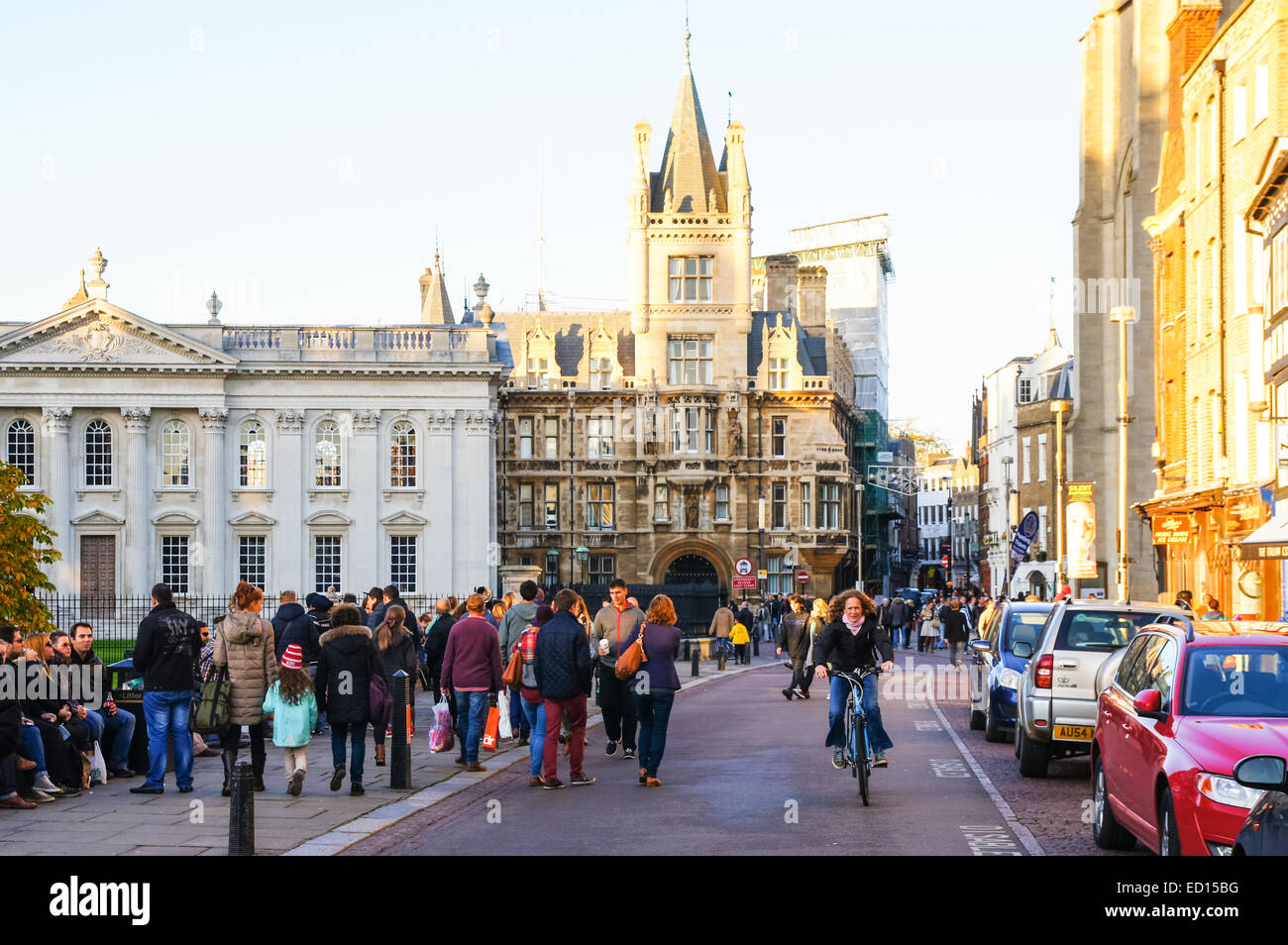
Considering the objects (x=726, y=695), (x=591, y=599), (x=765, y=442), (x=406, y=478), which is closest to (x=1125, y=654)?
(x=726, y=695)

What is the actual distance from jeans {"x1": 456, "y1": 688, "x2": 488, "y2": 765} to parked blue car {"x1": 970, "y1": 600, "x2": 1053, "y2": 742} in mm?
6181

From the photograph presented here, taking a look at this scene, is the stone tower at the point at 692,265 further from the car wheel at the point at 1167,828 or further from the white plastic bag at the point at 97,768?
the car wheel at the point at 1167,828

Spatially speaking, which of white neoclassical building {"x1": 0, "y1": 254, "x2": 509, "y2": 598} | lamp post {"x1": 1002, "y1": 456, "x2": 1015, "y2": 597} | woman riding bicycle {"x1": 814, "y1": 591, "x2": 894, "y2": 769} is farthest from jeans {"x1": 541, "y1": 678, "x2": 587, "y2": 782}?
lamp post {"x1": 1002, "y1": 456, "x2": 1015, "y2": 597}

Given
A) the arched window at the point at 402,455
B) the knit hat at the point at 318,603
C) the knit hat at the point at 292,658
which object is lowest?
the knit hat at the point at 292,658

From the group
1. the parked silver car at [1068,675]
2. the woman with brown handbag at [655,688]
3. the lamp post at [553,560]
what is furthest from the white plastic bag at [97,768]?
the lamp post at [553,560]

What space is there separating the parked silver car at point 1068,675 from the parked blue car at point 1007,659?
6.30 feet

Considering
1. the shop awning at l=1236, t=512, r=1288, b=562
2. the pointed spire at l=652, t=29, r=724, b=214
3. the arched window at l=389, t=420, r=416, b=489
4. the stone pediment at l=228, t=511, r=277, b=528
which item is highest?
the pointed spire at l=652, t=29, r=724, b=214

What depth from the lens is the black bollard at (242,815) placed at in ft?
34.5

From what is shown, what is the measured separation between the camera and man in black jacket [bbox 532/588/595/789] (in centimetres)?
1598

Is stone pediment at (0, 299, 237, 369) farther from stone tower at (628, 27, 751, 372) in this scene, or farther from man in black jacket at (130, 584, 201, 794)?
man in black jacket at (130, 584, 201, 794)

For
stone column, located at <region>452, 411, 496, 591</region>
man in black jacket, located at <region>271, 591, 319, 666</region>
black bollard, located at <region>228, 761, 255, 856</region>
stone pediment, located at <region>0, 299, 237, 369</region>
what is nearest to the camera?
black bollard, located at <region>228, 761, 255, 856</region>

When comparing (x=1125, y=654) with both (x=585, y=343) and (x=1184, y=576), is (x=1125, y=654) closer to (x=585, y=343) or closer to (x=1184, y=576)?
(x=1184, y=576)

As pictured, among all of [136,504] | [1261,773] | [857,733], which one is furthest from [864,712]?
[136,504]

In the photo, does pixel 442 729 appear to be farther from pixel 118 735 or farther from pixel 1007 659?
pixel 1007 659
